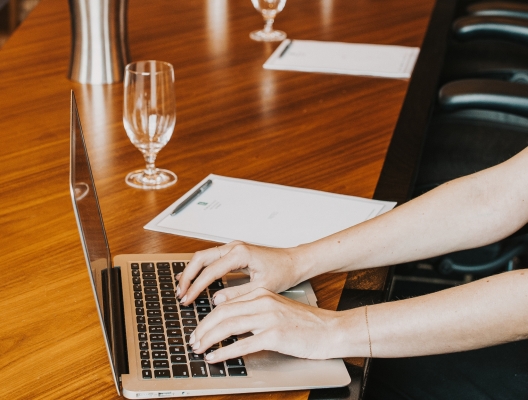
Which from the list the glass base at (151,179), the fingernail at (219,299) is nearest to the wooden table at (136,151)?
the glass base at (151,179)

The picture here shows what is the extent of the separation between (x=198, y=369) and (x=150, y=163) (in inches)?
21.9

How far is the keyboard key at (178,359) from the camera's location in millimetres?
850

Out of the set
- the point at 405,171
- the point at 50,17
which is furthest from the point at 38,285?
the point at 50,17

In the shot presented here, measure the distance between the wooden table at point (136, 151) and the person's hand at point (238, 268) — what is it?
0.07m

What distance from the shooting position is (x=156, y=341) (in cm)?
88

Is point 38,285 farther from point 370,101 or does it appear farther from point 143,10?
point 143,10

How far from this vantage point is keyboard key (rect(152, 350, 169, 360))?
855 millimetres

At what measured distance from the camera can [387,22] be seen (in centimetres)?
233

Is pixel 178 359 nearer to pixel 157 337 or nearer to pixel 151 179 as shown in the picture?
pixel 157 337

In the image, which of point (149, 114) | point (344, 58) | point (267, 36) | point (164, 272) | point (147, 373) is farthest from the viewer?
point (267, 36)

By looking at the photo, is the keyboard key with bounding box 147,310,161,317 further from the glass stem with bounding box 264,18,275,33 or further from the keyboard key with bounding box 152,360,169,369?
the glass stem with bounding box 264,18,275,33

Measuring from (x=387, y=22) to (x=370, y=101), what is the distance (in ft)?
2.29

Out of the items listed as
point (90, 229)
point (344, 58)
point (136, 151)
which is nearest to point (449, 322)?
point (90, 229)

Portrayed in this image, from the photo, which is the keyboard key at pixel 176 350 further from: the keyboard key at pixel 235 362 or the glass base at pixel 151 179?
the glass base at pixel 151 179
